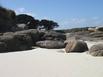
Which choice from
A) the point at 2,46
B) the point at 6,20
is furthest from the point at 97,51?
the point at 6,20

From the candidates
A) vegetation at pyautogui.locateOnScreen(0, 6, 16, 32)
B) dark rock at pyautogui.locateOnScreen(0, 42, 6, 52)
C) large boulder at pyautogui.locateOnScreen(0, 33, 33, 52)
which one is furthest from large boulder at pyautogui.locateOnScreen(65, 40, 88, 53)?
vegetation at pyautogui.locateOnScreen(0, 6, 16, 32)

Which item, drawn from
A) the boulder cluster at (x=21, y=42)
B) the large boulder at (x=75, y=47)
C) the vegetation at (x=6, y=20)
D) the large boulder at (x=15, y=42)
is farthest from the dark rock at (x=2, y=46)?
the vegetation at (x=6, y=20)

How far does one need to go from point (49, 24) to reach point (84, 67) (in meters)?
27.5

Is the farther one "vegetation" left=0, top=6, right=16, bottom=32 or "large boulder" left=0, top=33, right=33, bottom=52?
"vegetation" left=0, top=6, right=16, bottom=32

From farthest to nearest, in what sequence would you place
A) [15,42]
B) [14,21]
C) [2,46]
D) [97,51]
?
1. [14,21]
2. [15,42]
3. [2,46]
4. [97,51]

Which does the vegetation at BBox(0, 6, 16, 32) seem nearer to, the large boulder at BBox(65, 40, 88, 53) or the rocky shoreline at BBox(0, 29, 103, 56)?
the rocky shoreline at BBox(0, 29, 103, 56)

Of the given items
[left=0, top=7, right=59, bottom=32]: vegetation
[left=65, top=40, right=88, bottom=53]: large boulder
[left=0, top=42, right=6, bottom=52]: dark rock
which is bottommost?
[left=65, top=40, right=88, bottom=53]: large boulder

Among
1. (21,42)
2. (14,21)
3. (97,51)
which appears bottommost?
(97,51)

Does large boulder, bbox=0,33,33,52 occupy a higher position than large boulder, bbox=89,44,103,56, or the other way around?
large boulder, bbox=0,33,33,52

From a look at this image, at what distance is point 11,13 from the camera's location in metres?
23.5

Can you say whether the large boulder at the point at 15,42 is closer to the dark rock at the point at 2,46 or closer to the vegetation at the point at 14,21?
the dark rock at the point at 2,46

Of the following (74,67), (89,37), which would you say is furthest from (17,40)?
(89,37)

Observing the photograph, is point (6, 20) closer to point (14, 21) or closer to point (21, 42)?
point (14, 21)

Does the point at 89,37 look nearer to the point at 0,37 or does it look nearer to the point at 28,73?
the point at 0,37
